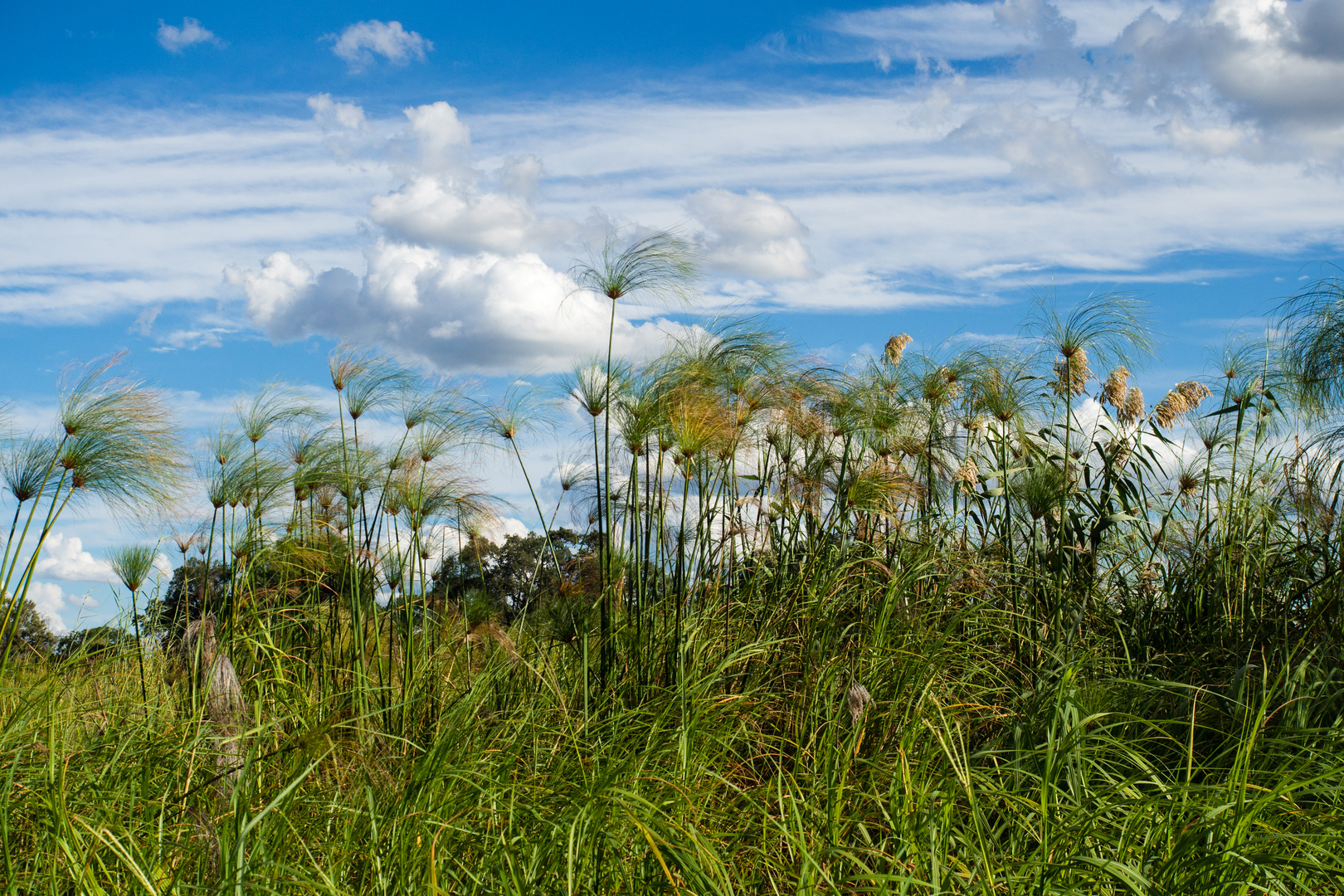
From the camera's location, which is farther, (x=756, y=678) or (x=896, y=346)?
(x=896, y=346)

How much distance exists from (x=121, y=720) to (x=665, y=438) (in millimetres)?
2466

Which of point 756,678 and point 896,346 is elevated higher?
point 896,346

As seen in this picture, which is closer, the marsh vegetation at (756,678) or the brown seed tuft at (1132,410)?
the marsh vegetation at (756,678)

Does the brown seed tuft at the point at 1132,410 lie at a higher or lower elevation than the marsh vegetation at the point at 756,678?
higher

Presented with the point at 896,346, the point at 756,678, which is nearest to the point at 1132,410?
the point at 896,346

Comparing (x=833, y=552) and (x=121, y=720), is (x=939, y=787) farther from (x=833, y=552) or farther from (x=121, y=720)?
(x=121, y=720)

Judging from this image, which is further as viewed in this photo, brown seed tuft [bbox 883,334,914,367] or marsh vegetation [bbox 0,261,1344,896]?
brown seed tuft [bbox 883,334,914,367]

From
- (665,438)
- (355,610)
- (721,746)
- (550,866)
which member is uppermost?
(665,438)

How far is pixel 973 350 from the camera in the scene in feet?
16.6

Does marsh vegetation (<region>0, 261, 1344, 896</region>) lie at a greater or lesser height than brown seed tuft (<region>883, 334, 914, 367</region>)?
lesser

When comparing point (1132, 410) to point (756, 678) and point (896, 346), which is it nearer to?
point (896, 346)

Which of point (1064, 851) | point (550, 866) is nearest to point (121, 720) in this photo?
point (550, 866)

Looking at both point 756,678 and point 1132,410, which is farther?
point 1132,410

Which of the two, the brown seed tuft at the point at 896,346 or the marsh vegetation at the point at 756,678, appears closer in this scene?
the marsh vegetation at the point at 756,678
